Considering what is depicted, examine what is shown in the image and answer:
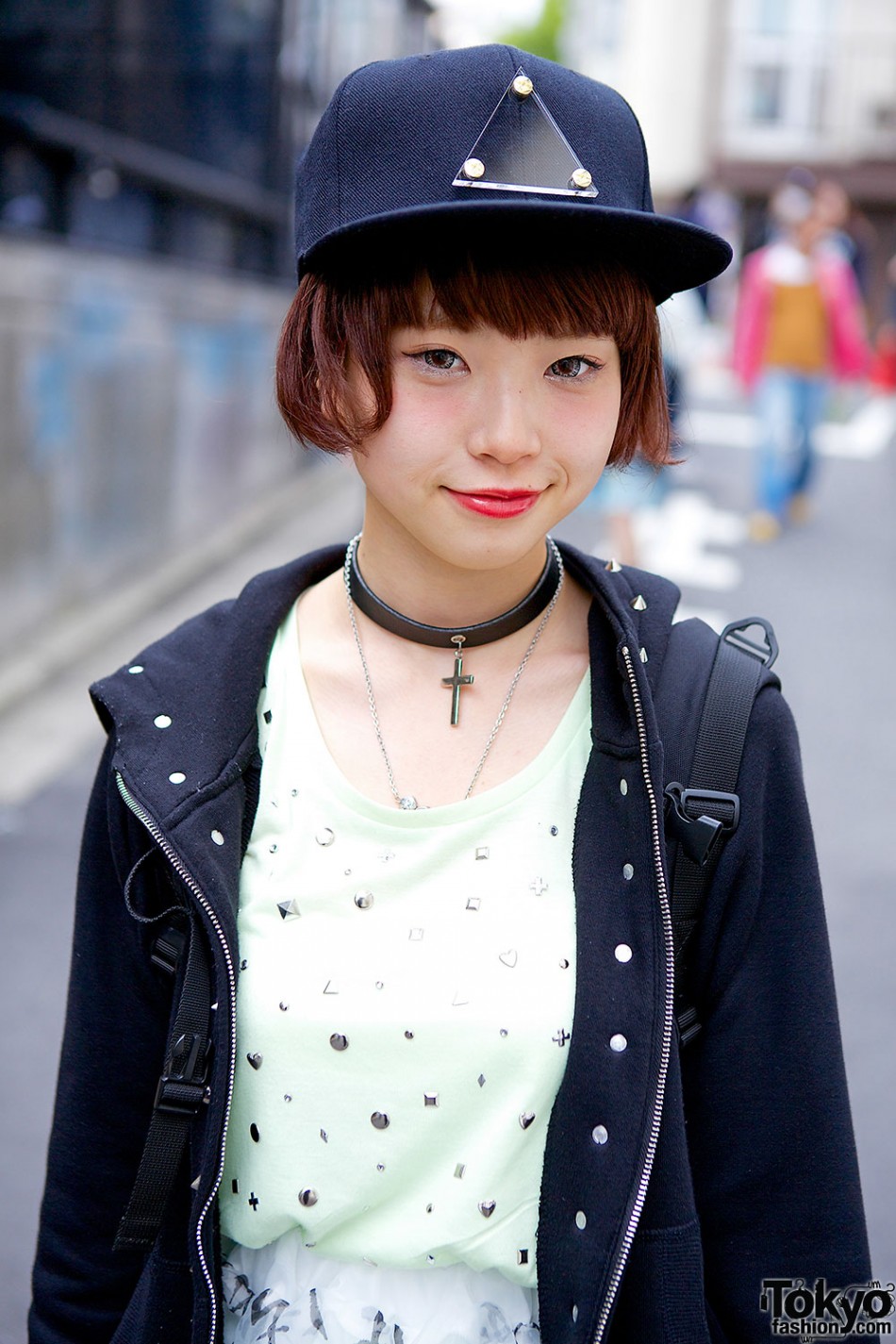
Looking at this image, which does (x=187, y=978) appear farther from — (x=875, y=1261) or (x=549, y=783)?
(x=875, y=1261)

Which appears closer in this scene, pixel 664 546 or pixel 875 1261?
pixel 875 1261

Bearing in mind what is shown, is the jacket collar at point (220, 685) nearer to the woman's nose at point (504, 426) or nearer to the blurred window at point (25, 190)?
the woman's nose at point (504, 426)

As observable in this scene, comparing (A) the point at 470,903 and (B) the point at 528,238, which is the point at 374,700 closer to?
(A) the point at 470,903

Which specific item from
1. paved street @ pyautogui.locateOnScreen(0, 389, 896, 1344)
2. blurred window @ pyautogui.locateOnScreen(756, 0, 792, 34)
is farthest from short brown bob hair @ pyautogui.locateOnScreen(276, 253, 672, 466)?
blurred window @ pyautogui.locateOnScreen(756, 0, 792, 34)

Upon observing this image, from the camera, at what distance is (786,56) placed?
28.0m

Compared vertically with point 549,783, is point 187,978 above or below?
below

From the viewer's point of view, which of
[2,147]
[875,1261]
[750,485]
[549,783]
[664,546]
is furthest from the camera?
[750,485]

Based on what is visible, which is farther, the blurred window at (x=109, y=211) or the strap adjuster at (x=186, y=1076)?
the blurred window at (x=109, y=211)

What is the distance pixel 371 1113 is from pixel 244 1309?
32 cm

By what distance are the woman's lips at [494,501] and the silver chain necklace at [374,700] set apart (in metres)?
0.26

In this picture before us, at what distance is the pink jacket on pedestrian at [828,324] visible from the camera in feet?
28.8

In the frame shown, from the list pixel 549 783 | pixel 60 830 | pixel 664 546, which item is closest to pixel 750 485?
pixel 664 546

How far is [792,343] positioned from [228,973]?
26.8 feet

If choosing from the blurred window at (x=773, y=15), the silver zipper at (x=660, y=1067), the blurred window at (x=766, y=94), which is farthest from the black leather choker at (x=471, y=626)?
the blurred window at (x=773, y=15)
